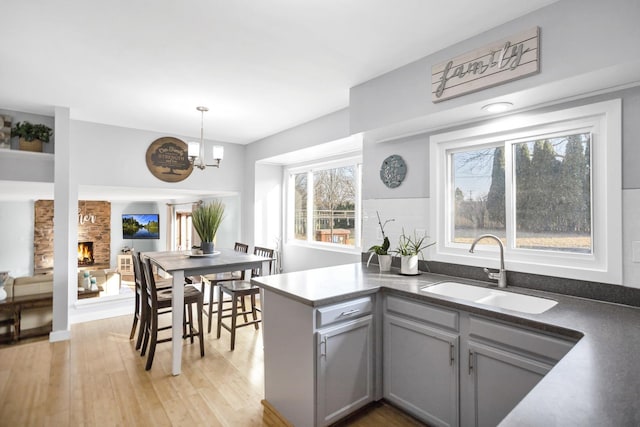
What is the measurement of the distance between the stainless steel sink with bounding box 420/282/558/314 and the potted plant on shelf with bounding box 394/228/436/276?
0.85 feet

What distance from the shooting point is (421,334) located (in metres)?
1.92

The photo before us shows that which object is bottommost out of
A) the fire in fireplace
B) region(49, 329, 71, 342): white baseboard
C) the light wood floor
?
the light wood floor

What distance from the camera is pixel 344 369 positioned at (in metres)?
1.94

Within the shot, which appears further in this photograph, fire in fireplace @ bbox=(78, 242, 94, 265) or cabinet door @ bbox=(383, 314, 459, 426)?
fire in fireplace @ bbox=(78, 242, 94, 265)

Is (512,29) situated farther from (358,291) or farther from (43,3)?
(43,3)

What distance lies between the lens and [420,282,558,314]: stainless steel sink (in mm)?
1879

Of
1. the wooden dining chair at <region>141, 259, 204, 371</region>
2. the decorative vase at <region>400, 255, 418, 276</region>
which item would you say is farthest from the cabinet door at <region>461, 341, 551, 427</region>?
the wooden dining chair at <region>141, 259, 204, 371</region>

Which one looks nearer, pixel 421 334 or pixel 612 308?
pixel 612 308

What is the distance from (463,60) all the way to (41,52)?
9.25 feet

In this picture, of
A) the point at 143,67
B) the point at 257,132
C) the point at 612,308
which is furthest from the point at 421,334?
the point at 257,132

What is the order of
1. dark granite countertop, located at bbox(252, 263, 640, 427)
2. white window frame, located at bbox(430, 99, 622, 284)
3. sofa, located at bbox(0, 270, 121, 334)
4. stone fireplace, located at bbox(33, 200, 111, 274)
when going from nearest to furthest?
dark granite countertop, located at bbox(252, 263, 640, 427) → white window frame, located at bbox(430, 99, 622, 284) → sofa, located at bbox(0, 270, 121, 334) → stone fireplace, located at bbox(33, 200, 111, 274)

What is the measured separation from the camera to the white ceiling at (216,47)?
5.84ft

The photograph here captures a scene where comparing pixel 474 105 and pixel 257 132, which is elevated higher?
pixel 257 132

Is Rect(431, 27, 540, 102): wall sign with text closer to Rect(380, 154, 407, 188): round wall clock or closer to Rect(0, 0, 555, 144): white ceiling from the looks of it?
Rect(0, 0, 555, 144): white ceiling
